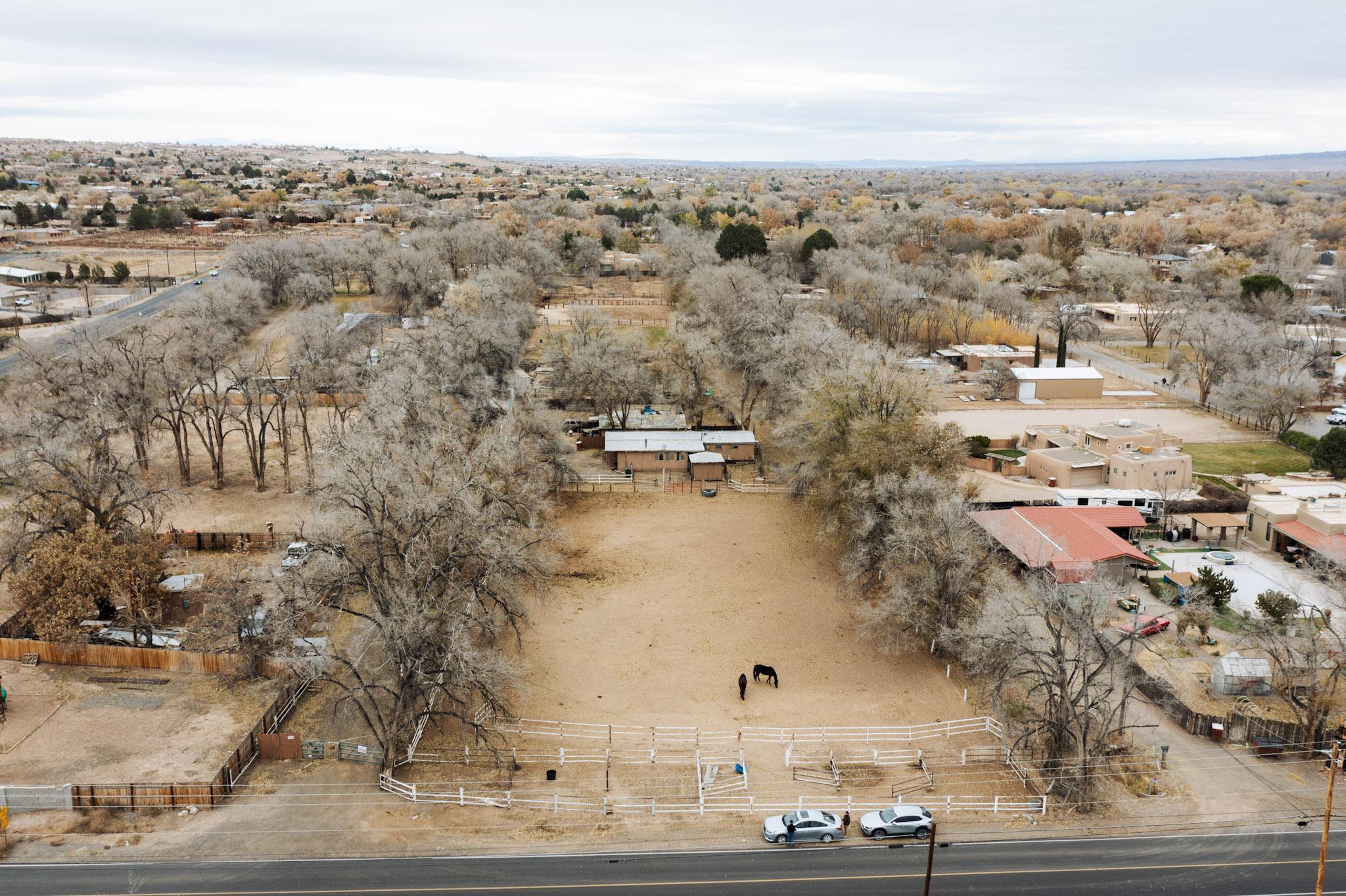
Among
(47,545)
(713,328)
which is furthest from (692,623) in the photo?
(713,328)

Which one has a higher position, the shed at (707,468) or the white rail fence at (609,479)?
the shed at (707,468)

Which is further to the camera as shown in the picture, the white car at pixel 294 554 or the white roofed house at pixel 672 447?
the white roofed house at pixel 672 447

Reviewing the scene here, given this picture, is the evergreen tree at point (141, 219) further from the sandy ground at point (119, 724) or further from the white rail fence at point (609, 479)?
the sandy ground at point (119, 724)

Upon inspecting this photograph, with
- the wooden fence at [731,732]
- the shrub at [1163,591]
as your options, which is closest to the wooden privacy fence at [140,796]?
the wooden fence at [731,732]

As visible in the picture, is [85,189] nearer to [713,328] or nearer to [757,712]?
[713,328]

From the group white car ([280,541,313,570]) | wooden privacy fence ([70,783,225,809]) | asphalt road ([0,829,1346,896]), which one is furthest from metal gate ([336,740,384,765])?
white car ([280,541,313,570])

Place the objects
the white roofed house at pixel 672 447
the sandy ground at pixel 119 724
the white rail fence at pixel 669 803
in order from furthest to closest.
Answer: the white roofed house at pixel 672 447, the sandy ground at pixel 119 724, the white rail fence at pixel 669 803
